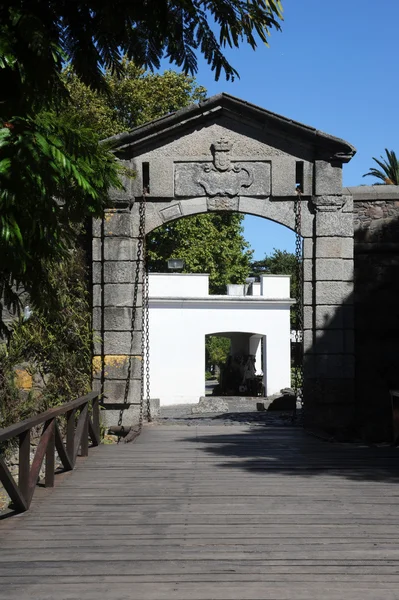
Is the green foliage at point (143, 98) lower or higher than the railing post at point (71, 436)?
higher

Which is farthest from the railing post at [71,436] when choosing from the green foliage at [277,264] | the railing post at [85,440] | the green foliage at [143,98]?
the green foliage at [277,264]

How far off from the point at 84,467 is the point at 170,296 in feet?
52.7

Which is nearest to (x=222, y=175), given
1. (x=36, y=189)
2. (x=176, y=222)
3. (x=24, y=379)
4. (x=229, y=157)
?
(x=229, y=157)

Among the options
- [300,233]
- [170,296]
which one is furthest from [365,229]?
→ [170,296]

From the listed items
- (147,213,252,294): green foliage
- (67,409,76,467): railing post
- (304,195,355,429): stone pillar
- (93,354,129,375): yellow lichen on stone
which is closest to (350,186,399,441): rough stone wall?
(304,195,355,429): stone pillar

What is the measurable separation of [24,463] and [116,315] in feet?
16.5

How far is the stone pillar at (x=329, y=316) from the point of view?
1046 cm

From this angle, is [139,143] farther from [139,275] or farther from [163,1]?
[163,1]

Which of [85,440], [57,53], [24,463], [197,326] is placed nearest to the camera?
[57,53]

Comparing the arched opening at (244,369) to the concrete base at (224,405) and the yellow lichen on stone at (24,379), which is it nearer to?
the concrete base at (224,405)

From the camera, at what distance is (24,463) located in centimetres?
569

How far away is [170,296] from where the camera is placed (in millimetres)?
23516

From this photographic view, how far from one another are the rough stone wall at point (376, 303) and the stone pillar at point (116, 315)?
2845 mm

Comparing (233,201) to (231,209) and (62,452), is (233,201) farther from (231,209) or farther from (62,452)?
(62,452)
